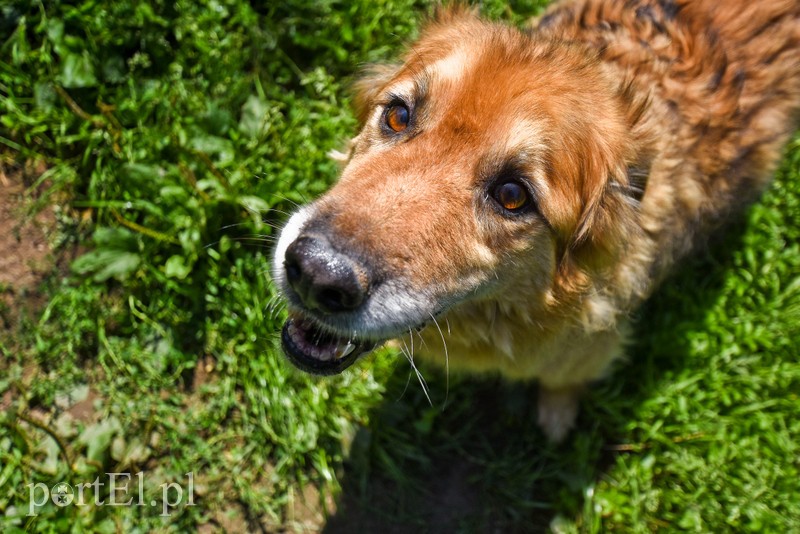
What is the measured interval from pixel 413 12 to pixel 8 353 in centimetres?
372

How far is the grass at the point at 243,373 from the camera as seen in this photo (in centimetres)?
391

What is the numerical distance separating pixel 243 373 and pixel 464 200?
2.20m

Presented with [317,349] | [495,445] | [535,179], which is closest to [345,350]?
[317,349]

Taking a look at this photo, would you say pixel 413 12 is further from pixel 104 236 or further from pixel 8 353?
pixel 8 353

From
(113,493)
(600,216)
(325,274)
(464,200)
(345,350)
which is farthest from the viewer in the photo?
(113,493)

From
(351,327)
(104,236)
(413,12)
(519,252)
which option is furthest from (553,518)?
(413,12)

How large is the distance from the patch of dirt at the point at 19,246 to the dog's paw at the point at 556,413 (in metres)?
3.31

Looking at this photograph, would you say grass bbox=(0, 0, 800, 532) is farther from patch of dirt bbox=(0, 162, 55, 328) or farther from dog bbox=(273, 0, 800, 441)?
dog bbox=(273, 0, 800, 441)

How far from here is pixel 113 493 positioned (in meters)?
3.73

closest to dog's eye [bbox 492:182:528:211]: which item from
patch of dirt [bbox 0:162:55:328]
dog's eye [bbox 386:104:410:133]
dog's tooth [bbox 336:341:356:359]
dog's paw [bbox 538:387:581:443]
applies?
dog's eye [bbox 386:104:410:133]

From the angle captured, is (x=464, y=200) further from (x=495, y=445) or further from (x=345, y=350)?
(x=495, y=445)

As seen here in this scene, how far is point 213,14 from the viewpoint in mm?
4336

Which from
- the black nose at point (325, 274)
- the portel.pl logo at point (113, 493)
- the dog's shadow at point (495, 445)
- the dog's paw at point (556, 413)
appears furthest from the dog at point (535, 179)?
the portel.pl logo at point (113, 493)

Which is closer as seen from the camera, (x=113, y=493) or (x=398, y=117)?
(x=398, y=117)
